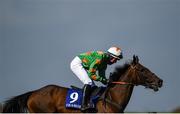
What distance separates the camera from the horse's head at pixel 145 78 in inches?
518

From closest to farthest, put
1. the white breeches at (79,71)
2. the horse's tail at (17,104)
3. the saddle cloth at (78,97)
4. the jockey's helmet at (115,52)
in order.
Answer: the jockey's helmet at (115,52), the saddle cloth at (78,97), the white breeches at (79,71), the horse's tail at (17,104)

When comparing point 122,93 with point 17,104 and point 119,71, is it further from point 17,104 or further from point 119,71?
point 17,104

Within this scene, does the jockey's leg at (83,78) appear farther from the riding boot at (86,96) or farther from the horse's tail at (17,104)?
the horse's tail at (17,104)

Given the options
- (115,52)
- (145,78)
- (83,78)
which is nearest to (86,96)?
(83,78)

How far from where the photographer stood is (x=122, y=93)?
43.0ft

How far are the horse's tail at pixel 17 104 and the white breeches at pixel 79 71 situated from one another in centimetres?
111

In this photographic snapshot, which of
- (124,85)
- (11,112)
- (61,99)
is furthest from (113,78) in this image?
(11,112)

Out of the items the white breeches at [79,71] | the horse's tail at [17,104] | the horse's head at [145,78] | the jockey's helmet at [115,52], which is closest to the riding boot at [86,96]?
the white breeches at [79,71]

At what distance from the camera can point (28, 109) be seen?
536 inches

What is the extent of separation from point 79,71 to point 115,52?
0.87 meters

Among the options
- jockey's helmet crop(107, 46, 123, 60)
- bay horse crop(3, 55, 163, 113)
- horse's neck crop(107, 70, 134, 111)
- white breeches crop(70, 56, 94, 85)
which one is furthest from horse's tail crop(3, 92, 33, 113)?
jockey's helmet crop(107, 46, 123, 60)

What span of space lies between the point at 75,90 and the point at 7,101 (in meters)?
1.55

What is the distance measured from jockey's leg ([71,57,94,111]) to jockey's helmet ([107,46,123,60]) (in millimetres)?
690

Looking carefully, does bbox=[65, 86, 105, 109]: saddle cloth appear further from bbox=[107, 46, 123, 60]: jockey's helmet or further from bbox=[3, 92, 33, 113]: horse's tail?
bbox=[3, 92, 33, 113]: horse's tail
